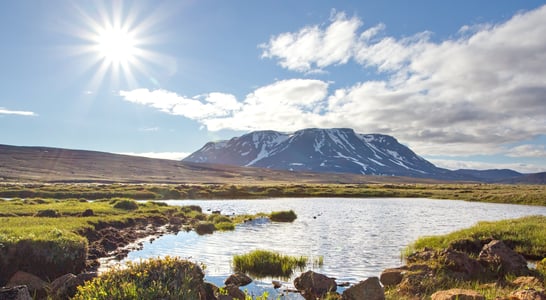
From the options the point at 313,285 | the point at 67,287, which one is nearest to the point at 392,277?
the point at 313,285

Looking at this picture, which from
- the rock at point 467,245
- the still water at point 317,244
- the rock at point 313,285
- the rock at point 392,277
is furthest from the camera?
the rock at point 467,245

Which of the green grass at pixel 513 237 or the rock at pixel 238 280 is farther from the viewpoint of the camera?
the green grass at pixel 513 237

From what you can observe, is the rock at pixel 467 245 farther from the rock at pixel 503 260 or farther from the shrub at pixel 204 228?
the shrub at pixel 204 228

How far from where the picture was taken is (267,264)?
945 inches

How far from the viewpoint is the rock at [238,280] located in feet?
66.1

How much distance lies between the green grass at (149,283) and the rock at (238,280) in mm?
6968

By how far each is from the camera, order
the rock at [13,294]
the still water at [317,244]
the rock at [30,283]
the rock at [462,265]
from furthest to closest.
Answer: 1. the still water at [317,244]
2. the rock at [462,265]
3. the rock at [30,283]
4. the rock at [13,294]

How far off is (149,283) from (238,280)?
976cm

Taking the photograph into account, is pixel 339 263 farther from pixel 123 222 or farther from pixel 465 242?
pixel 123 222

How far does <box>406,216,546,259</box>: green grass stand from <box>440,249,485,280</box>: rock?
6.62m

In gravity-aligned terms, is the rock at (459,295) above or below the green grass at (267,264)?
above

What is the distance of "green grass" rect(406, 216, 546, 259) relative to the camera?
89.8 feet

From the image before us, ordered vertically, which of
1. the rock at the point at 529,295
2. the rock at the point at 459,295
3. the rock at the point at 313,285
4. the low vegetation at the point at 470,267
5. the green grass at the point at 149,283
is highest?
the green grass at the point at 149,283

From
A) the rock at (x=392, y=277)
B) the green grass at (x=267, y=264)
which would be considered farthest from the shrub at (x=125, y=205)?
the rock at (x=392, y=277)
